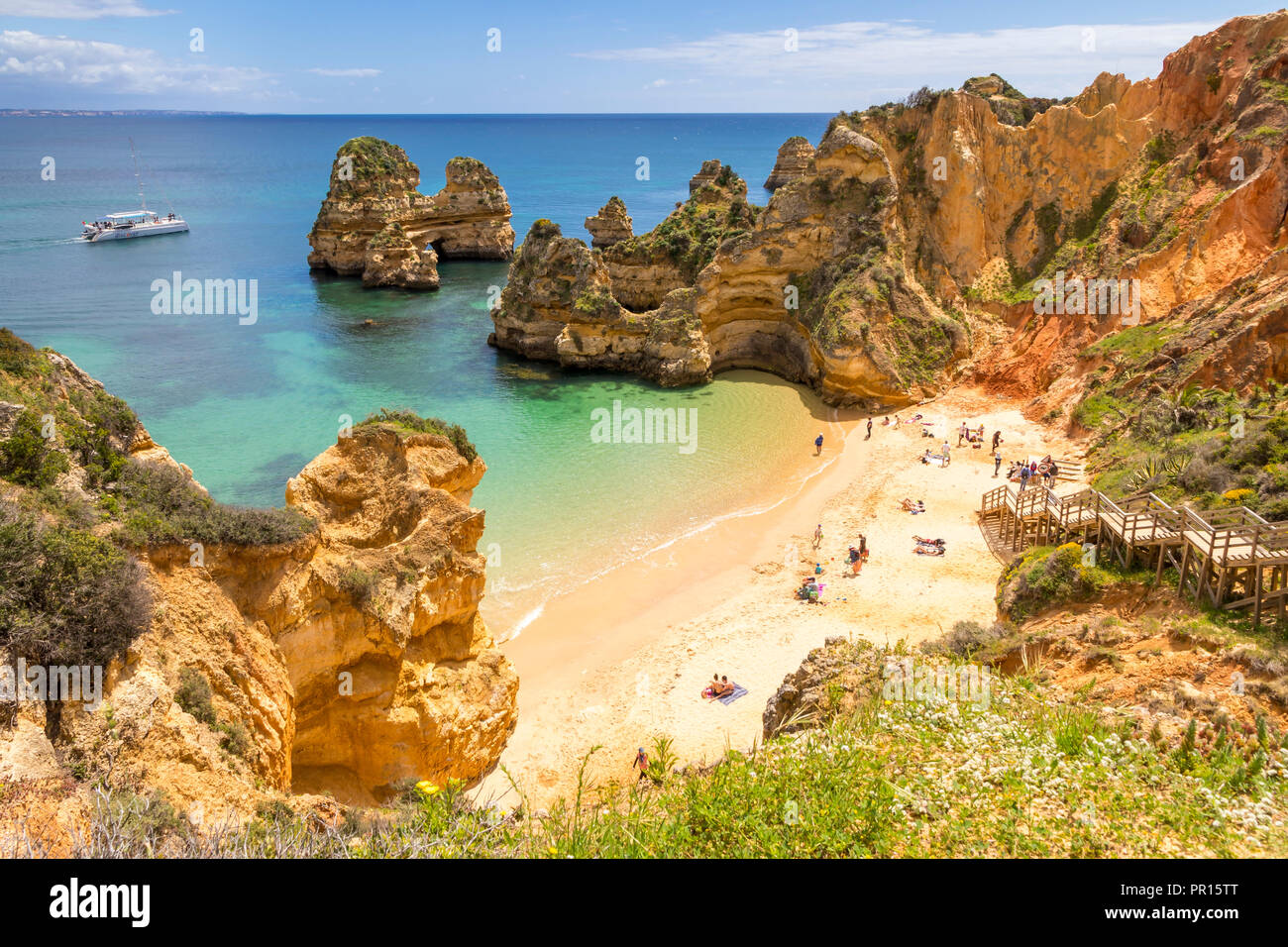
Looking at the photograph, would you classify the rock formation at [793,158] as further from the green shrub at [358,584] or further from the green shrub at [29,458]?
the green shrub at [29,458]

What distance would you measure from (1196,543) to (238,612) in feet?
50.5

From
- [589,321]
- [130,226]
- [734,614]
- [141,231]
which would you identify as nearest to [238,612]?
[734,614]

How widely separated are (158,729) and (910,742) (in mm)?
8738

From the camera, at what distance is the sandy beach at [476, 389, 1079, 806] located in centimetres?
1634

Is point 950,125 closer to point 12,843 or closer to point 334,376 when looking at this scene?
point 334,376

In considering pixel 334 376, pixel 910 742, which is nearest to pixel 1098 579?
pixel 910 742

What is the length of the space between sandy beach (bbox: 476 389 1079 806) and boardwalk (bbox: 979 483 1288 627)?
3689 millimetres

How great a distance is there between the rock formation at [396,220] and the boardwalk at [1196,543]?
5298 cm

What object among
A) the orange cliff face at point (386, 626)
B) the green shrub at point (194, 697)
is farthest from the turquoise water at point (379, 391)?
the green shrub at point (194, 697)

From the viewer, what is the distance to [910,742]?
951 cm

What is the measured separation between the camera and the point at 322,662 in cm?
1225

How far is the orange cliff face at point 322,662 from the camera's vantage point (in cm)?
823

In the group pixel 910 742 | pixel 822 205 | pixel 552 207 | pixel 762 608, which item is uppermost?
pixel 552 207
